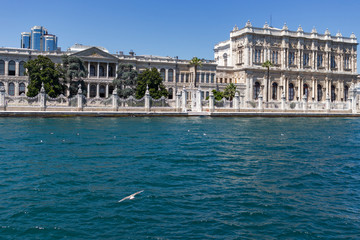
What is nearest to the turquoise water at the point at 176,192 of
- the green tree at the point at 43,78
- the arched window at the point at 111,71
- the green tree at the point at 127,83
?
the green tree at the point at 43,78

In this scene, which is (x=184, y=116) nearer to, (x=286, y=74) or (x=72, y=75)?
(x=72, y=75)

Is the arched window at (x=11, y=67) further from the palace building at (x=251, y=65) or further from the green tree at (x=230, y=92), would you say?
the green tree at (x=230, y=92)

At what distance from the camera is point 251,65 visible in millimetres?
77188

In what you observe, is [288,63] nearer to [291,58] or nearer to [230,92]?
[291,58]

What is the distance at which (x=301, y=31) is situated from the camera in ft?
270

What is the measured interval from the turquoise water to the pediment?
5071 centimetres

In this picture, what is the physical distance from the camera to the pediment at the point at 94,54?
66688mm

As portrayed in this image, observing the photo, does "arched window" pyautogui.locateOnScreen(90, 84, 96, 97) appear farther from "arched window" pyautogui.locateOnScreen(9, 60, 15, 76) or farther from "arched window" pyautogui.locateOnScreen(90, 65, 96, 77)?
"arched window" pyautogui.locateOnScreen(9, 60, 15, 76)

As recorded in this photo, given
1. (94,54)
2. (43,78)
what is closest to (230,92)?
(94,54)

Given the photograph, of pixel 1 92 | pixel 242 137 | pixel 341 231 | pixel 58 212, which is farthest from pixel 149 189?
pixel 1 92

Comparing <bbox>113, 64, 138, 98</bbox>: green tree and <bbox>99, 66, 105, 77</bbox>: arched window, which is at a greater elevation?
<bbox>99, 66, 105, 77</bbox>: arched window

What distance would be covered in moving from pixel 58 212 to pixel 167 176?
417 cm

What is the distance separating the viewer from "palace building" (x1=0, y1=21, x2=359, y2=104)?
67062 millimetres

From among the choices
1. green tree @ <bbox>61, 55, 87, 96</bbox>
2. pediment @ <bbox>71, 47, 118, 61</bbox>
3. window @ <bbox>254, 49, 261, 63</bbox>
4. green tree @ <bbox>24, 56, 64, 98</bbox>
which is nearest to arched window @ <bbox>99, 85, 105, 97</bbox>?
pediment @ <bbox>71, 47, 118, 61</bbox>
